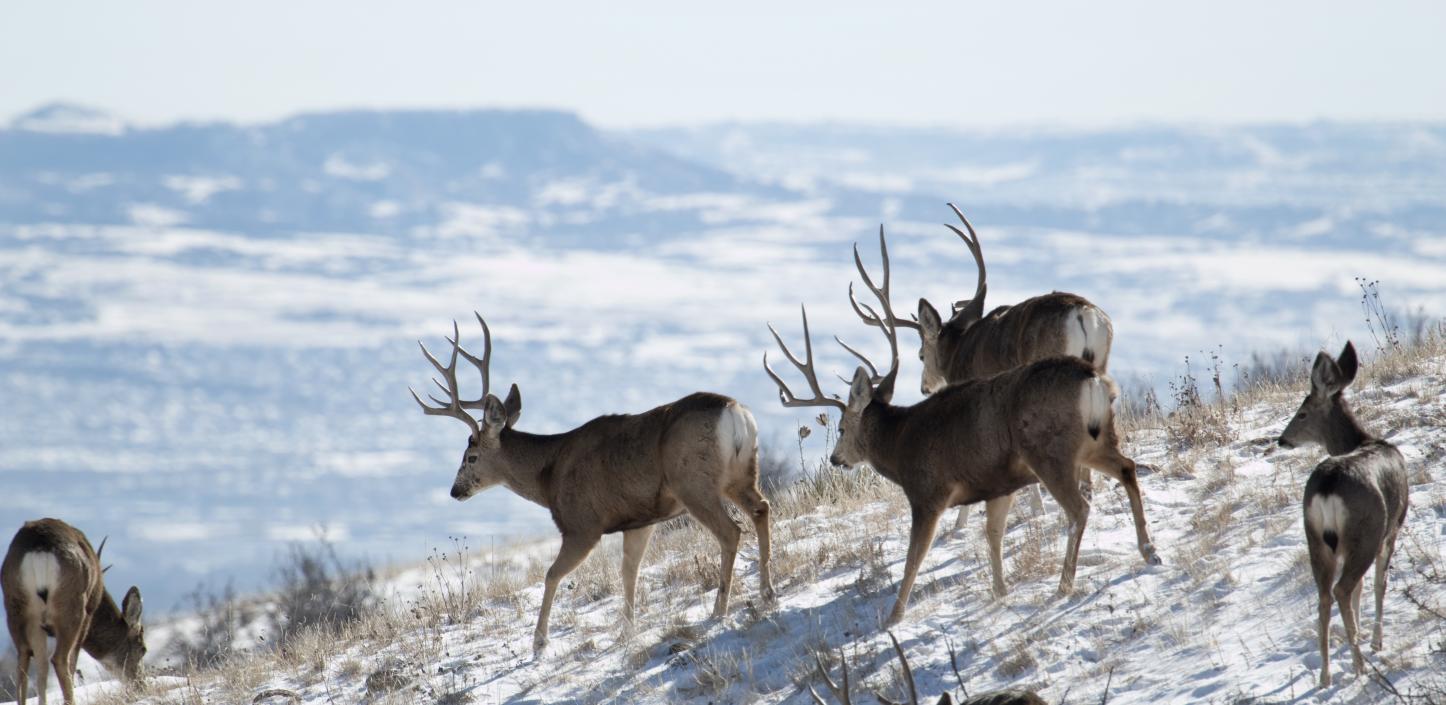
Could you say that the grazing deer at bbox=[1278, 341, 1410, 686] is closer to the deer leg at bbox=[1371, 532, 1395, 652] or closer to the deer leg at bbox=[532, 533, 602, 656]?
the deer leg at bbox=[1371, 532, 1395, 652]

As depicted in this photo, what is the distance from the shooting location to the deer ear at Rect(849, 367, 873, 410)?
37.9 feet

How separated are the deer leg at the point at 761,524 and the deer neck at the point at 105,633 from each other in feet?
17.0

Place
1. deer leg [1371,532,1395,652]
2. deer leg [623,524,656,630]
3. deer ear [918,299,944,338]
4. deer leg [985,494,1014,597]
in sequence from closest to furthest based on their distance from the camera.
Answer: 1. deer leg [1371,532,1395,652]
2. deer leg [985,494,1014,597]
3. deer leg [623,524,656,630]
4. deer ear [918,299,944,338]

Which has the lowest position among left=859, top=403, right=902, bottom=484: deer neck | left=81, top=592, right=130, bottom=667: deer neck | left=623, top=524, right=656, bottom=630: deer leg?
left=81, top=592, right=130, bottom=667: deer neck

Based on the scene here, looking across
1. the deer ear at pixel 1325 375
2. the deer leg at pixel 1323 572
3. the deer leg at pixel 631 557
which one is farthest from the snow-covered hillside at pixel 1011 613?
the deer ear at pixel 1325 375

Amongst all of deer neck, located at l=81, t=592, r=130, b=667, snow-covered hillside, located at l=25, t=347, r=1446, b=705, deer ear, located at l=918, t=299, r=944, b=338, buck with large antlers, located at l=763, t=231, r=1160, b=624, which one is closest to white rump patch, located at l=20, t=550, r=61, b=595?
snow-covered hillside, located at l=25, t=347, r=1446, b=705

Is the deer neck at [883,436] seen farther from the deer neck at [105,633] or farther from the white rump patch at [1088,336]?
the deer neck at [105,633]

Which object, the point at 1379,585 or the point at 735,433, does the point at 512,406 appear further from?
the point at 1379,585

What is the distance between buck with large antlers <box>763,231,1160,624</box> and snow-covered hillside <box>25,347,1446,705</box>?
1.42 ft

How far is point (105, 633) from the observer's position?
13625mm

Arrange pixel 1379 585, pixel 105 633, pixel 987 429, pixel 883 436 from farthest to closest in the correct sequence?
pixel 105 633, pixel 883 436, pixel 987 429, pixel 1379 585

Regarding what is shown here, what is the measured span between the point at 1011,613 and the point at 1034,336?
2.82 m

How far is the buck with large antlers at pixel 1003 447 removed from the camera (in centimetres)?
991

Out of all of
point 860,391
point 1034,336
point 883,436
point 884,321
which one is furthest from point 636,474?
point 1034,336
